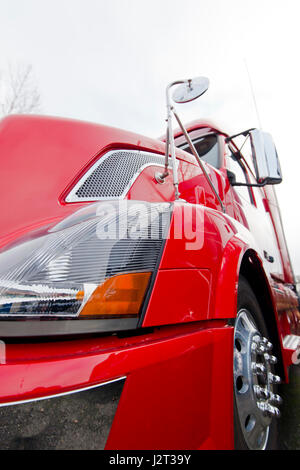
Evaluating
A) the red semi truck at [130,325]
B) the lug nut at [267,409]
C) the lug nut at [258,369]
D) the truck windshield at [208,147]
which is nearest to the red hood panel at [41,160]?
the red semi truck at [130,325]

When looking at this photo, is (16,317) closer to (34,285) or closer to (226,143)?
(34,285)

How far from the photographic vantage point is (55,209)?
125cm

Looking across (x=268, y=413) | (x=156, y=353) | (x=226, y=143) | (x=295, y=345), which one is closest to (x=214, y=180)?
(x=226, y=143)

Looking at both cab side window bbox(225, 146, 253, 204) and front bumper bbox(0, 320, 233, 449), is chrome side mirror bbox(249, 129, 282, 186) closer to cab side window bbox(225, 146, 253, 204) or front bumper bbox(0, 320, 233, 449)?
cab side window bbox(225, 146, 253, 204)

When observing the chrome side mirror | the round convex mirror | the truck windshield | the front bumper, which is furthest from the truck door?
the front bumper

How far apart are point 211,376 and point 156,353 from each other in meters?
0.19

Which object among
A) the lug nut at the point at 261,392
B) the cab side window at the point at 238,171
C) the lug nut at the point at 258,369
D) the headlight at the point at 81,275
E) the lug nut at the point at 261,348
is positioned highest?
the cab side window at the point at 238,171

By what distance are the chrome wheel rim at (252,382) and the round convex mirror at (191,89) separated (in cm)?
110

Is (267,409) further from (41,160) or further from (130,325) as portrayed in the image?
(41,160)

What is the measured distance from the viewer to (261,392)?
1146 mm

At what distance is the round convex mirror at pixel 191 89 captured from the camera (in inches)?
61.6

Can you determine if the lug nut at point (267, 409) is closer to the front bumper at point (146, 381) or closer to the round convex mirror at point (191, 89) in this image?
the front bumper at point (146, 381)

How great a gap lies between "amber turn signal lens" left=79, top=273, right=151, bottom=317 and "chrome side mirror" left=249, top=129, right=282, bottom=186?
5.18 feet

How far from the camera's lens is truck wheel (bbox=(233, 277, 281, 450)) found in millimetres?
1078
